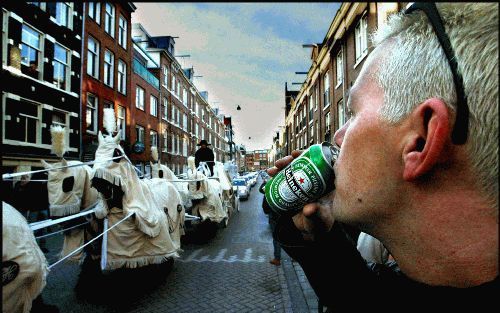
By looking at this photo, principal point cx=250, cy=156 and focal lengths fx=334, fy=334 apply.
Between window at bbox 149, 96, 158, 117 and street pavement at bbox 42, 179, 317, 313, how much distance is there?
2138 centimetres

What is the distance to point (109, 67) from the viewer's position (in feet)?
72.7

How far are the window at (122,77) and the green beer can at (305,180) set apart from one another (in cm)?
2419

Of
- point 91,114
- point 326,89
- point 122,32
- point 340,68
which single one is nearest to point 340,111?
point 340,68

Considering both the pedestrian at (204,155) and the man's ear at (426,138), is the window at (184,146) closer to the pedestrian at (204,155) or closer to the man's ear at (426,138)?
the pedestrian at (204,155)

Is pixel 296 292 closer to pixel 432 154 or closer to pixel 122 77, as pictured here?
pixel 432 154

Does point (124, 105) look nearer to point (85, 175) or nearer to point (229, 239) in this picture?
point (229, 239)

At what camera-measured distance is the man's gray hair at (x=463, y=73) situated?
60 cm

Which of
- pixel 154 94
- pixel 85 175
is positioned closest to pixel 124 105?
pixel 154 94

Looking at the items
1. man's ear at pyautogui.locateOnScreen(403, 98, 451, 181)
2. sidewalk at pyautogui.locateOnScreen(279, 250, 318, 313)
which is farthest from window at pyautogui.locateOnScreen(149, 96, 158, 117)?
man's ear at pyautogui.locateOnScreen(403, 98, 451, 181)

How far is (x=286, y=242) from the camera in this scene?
1388mm

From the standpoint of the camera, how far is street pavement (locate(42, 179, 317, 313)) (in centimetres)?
516

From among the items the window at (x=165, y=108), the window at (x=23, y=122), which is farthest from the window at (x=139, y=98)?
the window at (x=23, y=122)

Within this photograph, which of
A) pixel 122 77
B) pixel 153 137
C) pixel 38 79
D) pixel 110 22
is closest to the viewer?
pixel 38 79

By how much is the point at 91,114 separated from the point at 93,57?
11.5 feet
